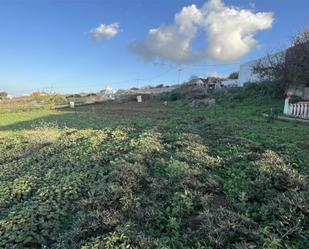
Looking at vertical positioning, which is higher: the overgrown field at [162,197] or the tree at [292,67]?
the tree at [292,67]

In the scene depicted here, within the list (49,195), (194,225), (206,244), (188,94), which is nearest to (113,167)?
(49,195)

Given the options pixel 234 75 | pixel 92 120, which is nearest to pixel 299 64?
pixel 92 120

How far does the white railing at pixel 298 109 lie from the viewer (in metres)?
11.3

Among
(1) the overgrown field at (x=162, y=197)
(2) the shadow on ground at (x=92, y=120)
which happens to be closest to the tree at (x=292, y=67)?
(2) the shadow on ground at (x=92, y=120)

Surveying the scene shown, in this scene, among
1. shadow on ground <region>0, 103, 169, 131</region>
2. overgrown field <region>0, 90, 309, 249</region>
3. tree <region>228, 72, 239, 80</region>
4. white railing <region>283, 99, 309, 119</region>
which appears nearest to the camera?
overgrown field <region>0, 90, 309, 249</region>

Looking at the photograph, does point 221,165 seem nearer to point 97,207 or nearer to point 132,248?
point 97,207

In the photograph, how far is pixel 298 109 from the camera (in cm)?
1170

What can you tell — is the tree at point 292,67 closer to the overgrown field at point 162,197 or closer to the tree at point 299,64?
the tree at point 299,64

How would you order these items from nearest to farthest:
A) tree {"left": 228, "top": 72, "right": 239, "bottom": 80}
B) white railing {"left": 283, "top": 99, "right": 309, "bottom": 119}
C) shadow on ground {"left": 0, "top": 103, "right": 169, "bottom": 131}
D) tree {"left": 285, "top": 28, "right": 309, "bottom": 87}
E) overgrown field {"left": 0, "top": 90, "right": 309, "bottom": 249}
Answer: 1. overgrown field {"left": 0, "top": 90, "right": 309, "bottom": 249}
2. white railing {"left": 283, "top": 99, "right": 309, "bottom": 119}
3. shadow on ground {"left": 0, "top": 103, "right": 169, "bottom": 131}
4. tree {"left": 285, "top": 28, "right": 309, "bottom": 87}
5. tree {"left": 228, "top": 72, "right": 239, "bottom": 80}

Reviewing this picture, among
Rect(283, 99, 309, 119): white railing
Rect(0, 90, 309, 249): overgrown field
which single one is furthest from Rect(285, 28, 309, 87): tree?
Rect(0, 90, 309, 249): overgrown field

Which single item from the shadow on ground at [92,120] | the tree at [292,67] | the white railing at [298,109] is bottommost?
the shadow on ground at [92,120]

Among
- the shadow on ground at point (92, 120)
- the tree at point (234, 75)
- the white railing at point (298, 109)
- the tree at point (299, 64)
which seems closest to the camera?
the white railing at point (298, 109)

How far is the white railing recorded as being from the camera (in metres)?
11.3

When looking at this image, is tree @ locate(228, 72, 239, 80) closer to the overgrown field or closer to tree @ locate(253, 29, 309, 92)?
tree @ locate(253, 29, 309, 92)
